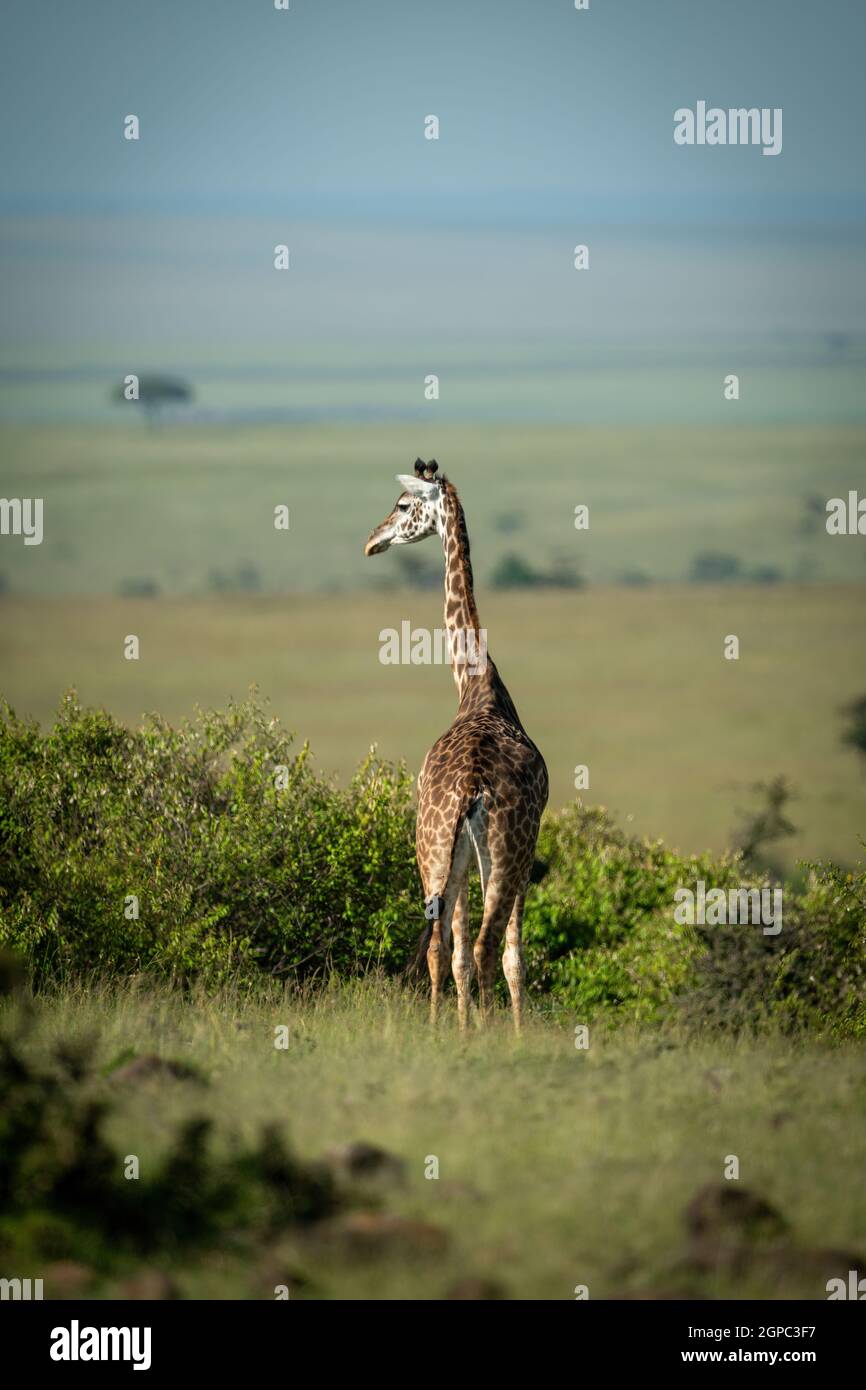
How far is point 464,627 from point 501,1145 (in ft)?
20.6

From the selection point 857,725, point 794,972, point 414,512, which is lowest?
point 794,972

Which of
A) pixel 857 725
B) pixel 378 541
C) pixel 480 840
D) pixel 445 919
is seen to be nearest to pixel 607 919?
pixel 378 541

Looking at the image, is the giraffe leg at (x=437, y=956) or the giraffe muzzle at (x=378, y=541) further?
the giraffe muzzle at (x=378, y=541)

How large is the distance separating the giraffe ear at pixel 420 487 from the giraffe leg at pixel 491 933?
13.6 ft

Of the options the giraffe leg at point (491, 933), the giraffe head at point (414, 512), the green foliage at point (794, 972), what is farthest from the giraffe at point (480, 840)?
the green foliage at point (794, 972)

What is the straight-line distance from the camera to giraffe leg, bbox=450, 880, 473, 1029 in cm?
1258

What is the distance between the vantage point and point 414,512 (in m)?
15.1

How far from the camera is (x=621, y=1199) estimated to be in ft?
27.4

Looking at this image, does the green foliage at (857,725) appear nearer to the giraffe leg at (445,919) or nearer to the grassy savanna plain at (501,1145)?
the grassy savanna plain at (501,1145)

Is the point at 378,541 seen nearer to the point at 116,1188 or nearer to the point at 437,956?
the point at 437,956

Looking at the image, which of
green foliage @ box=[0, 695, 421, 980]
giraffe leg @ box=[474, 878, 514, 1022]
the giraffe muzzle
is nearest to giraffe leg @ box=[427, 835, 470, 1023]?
giraffe leg @ box=[474, 878, 514, 1022]

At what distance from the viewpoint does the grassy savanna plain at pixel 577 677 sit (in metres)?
58.9
